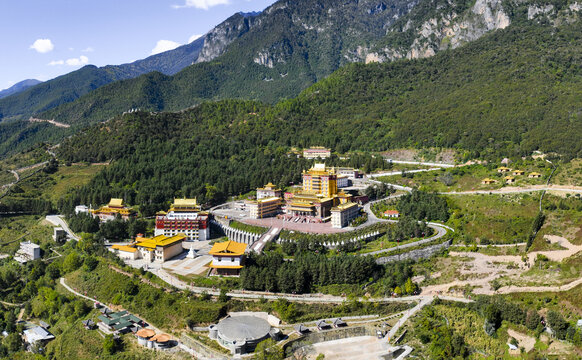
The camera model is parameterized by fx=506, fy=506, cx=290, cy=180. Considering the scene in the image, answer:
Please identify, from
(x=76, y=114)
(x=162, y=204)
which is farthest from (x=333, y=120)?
(x=76, y=114)

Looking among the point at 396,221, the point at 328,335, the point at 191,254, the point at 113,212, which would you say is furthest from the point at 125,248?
the point at 396,221

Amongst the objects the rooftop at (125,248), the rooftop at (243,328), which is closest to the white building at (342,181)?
the rooftop at (125,248)

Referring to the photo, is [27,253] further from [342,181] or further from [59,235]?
[342,181]

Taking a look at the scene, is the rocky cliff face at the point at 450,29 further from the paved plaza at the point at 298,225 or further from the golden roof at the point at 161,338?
the golden roof at the point at 161,338

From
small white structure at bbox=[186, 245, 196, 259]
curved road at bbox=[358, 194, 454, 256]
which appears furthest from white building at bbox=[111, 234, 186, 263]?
curved road at bbox=[358, 194, 454, 256]

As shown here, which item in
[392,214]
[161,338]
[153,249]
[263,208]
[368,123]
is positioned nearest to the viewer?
[161,338]
